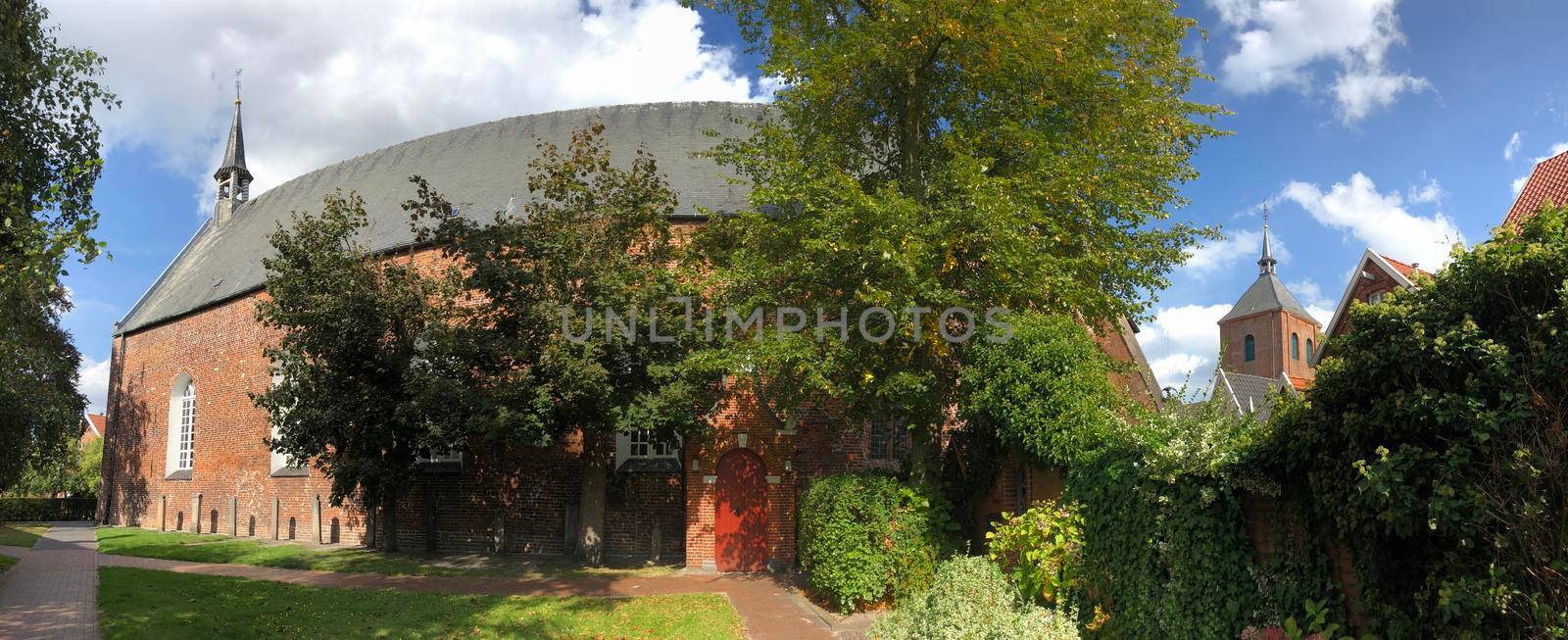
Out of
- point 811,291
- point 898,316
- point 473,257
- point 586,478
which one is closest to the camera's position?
point 898,316

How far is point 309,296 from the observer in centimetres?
1730

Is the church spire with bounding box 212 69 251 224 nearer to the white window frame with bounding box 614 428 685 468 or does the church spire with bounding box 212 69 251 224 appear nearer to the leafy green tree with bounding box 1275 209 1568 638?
the white window frame with bounding box 614 428 685 468

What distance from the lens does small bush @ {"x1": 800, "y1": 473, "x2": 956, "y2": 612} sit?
1273cm

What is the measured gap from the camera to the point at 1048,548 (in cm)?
1018

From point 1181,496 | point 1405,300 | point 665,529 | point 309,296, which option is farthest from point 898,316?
point 309,296

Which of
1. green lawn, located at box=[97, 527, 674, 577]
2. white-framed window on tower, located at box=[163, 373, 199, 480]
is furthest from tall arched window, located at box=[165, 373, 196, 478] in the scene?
green lawn, located at box=[97, 527, 674, 577]

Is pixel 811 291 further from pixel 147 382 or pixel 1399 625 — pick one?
pixel 147 382

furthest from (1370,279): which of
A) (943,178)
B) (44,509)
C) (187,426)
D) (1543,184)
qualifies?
(44,509)

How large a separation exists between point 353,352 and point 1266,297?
55.8 meters

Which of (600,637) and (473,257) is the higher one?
(473,257)

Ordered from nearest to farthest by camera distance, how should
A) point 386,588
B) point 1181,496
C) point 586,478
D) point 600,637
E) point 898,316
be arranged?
point 1181,496, point 600,637, point 898,316, point 386,588, point 586,478

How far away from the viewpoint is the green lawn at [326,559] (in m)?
17.5

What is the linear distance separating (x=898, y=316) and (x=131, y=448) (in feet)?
108

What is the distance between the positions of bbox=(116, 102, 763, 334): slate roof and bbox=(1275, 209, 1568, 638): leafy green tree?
16360 mm
